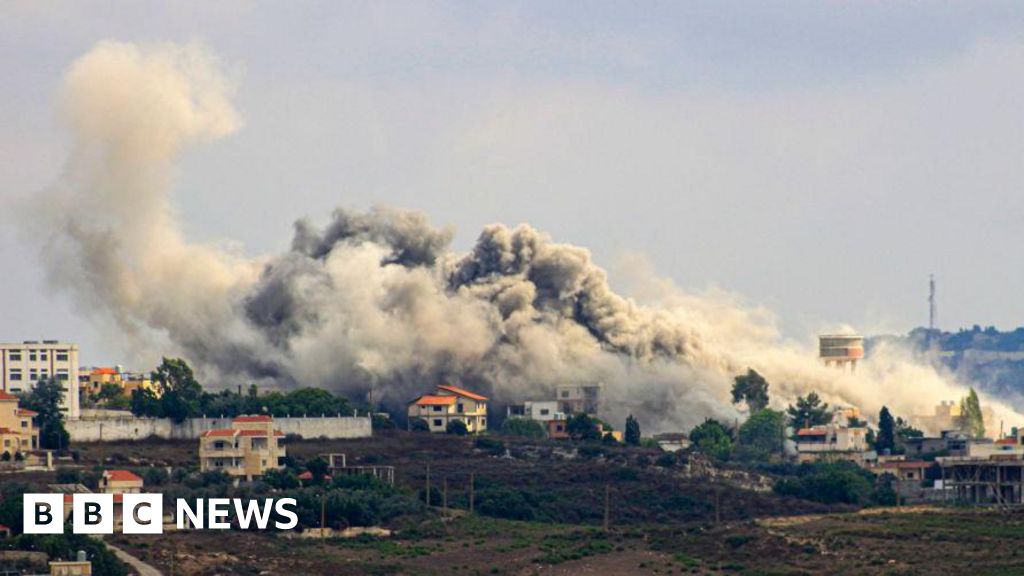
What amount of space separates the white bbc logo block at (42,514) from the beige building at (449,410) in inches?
2022

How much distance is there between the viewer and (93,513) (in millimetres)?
123062

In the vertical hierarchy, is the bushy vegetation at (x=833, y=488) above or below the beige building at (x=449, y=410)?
below

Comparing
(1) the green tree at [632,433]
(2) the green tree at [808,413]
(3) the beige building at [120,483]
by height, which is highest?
(2) the green tree at [808,413]

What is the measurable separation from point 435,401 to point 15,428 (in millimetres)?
36395

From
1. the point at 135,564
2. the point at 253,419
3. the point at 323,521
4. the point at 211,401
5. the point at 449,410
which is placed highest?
the point at 211,401

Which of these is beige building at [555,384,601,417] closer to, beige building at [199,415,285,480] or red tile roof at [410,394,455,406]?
red tile roof at [410,394,455,406]

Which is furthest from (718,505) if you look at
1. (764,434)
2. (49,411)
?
(49,411)

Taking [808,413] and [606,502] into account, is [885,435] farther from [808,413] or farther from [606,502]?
[606,502]

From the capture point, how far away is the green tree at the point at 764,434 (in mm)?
171875

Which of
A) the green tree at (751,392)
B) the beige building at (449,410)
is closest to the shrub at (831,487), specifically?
the beige building at (449,410)

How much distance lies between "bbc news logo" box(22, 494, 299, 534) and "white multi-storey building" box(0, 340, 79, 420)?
42507mm

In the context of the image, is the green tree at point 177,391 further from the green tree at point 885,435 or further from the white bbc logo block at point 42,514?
the green tree at point 885,435

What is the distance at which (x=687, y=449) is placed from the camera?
162875mm

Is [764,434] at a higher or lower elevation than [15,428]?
lower
